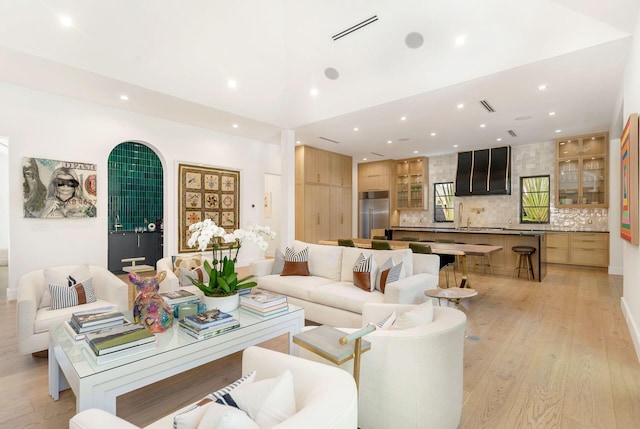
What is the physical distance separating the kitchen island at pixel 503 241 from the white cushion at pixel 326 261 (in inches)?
130

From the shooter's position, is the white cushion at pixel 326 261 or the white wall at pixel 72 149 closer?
the white cushion at pixel 326 261

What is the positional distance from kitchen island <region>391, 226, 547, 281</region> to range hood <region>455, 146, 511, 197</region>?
2.07m

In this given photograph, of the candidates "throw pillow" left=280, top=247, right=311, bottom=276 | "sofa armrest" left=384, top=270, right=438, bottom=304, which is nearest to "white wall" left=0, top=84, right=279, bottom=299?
"throw pillow" left=280, top=247, right=311, bottom=276

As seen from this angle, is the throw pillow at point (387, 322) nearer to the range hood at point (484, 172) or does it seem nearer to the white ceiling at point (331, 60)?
the white ceiling at point (331, 60)

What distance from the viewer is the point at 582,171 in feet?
23.5

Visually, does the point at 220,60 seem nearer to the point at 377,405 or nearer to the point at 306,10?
the point at 306,10

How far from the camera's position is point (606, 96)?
4766 mm

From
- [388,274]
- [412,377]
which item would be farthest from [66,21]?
[412,377]

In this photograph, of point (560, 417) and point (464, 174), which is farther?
point (464, 174)

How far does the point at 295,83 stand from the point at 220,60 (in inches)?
55.3

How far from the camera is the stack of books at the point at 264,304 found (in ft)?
8.01

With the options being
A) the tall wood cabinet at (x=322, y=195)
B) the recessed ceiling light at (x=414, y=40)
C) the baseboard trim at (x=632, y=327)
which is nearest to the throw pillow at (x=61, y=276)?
the recessed ceiling light at (x=414, y=40)

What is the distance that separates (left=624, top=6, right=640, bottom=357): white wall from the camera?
294 centimetres

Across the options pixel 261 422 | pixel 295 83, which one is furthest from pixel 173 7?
pixel 261 422
